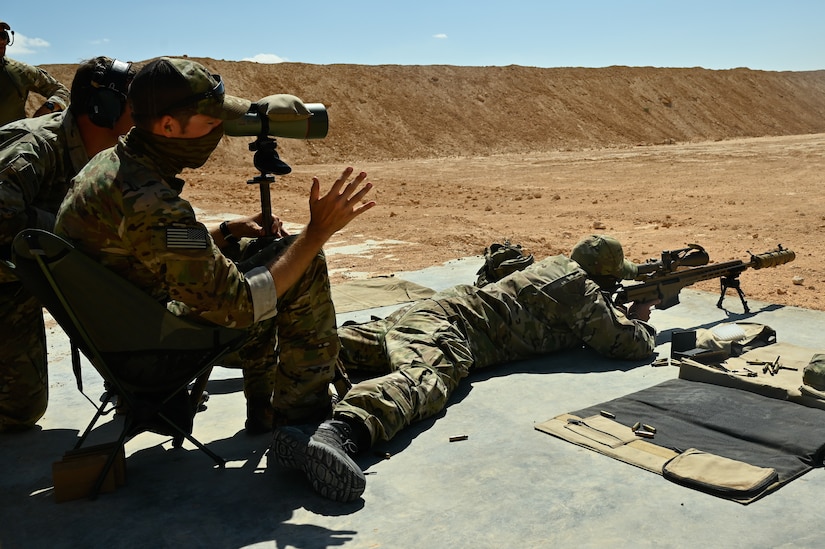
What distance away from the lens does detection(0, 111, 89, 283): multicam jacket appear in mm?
3529

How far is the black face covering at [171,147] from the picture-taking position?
2.83 metres

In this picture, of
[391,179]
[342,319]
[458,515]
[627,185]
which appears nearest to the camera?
[458,515]

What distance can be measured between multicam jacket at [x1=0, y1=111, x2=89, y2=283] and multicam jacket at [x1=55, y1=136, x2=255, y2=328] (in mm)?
787

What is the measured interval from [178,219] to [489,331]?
2.27m

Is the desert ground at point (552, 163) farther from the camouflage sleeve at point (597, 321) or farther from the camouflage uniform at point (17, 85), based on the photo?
the camouflage uniform at point (17, 85)

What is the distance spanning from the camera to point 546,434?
359cm

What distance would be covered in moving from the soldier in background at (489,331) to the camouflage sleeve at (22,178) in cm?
167

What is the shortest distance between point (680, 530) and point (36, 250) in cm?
240

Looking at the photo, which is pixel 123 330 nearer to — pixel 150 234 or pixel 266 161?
pixel 150 234

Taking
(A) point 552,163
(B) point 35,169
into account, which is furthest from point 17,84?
(A) point 552,163

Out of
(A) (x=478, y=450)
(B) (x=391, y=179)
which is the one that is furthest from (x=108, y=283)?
(B) (x=391, y=179)

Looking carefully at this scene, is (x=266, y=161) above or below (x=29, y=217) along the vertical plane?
above

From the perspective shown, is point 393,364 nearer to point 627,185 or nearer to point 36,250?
point 36,250

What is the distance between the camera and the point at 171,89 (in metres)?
2.73
